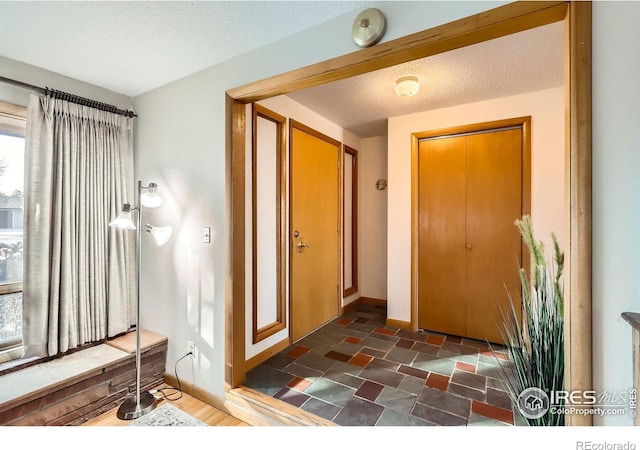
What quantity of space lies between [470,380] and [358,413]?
97 cm

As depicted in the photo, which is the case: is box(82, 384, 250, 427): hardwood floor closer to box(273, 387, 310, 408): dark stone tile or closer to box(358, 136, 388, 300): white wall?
box(273, 387, 310, 408): dark stone tile

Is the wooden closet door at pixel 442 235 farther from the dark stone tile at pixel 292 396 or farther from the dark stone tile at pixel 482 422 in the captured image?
the dark stone tile at pixel 292 396

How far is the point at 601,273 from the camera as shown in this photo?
988 mm

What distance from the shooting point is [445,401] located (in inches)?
75.2

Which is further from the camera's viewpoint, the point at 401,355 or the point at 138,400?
the point at 401,355

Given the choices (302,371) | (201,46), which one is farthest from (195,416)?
(201,46)

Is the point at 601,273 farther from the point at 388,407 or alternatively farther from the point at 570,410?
the point at 388,407

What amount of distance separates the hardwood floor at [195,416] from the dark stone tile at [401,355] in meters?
1.32

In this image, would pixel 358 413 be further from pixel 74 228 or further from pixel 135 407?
pixel 74 228

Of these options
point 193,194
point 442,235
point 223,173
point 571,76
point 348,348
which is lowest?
point 348,348

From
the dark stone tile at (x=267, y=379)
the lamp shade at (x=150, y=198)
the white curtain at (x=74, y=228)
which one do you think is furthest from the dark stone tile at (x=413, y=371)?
the white curtain at (x=74, y=228)

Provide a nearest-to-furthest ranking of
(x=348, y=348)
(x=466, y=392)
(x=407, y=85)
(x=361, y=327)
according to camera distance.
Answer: (x=466, y=392) < (x=407, y=85) < (x=348, y=348) < (x=361, y=327)

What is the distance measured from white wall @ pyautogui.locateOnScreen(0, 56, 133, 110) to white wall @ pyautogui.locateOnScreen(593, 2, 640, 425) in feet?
10.0
